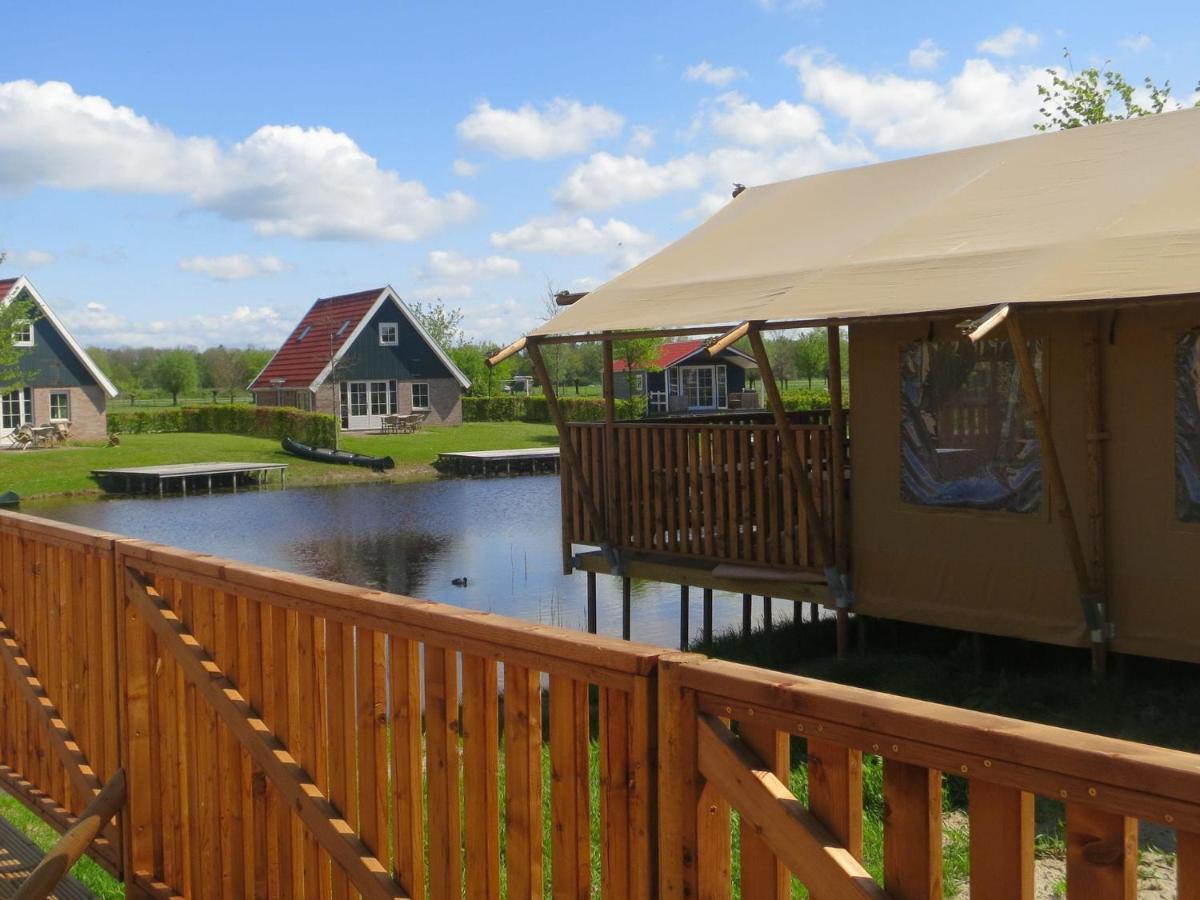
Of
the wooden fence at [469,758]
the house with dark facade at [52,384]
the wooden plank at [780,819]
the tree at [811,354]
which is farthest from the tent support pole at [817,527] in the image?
the tree at [811,354]

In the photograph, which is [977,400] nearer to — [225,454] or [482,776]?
[482,776]

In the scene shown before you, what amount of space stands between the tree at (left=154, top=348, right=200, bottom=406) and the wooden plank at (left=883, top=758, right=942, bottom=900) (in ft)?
312

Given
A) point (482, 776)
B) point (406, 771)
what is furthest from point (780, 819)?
point (406, 771)

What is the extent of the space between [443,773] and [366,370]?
49314mm

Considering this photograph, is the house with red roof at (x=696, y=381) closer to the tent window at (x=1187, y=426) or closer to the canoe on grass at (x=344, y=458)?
the canoe on grass at (x=344, y=458)

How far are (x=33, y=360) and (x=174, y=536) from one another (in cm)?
2213

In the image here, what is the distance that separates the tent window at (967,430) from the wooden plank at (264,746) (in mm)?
6558

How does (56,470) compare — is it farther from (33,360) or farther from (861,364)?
(861,364)

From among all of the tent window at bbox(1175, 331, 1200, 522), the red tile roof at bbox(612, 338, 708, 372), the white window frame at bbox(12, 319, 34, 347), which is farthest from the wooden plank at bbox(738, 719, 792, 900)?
the red tile roof at bbox(612, 338, 708, 372)

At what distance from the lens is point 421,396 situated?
53438 mm

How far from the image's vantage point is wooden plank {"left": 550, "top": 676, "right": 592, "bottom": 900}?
2984 mm

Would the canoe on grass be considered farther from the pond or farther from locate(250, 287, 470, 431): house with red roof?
locate(250, 287, 470, 431): house with red roof

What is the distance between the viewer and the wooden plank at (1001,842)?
7.25 feet

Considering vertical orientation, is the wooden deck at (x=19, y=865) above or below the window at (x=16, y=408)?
below
